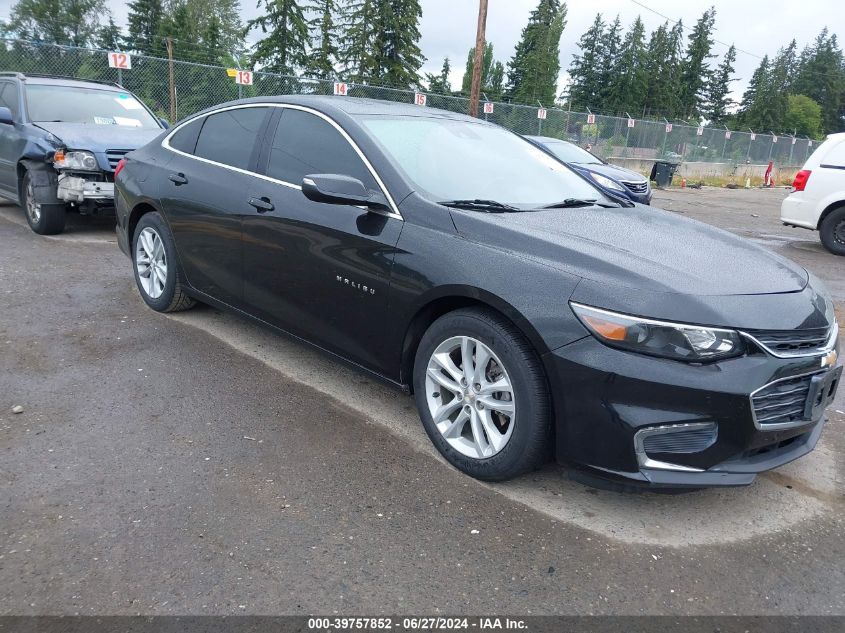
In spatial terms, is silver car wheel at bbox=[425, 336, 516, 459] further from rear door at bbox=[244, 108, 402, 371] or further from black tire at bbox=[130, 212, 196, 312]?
black tire at bbox=[130, 212, 196, 312]

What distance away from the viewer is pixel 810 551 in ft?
8.89

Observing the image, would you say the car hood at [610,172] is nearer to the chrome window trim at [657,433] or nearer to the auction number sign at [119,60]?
the chrome window trim at [657,433]

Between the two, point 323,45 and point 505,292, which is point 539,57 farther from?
point 505,292

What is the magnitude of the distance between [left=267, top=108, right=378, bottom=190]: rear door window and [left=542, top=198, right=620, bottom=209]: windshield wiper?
0.97 m

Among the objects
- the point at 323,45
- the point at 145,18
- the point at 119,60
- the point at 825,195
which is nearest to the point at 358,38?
the point at 323,45

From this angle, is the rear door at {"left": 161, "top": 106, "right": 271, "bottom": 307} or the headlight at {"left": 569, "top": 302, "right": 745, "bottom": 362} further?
the rear door at {"left": 161, "top": 106, "right": 271, "bottom": 307}

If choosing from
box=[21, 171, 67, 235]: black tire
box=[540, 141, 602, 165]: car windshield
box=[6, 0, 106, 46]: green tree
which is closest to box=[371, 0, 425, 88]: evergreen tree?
box=[6, 0, 106, 46]: green tree

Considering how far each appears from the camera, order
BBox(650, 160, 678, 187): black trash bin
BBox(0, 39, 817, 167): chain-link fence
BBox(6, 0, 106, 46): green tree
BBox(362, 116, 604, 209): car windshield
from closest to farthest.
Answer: BBox(362, 116, 604, 209): car windshield → BBox(0, 39, 817, 167): chain-link fence → BBox(650, 160, 678, 187): black trash bin → BBox(6, 0, 106, 46): green tree

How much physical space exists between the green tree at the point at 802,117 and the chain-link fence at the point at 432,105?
53.0 meters

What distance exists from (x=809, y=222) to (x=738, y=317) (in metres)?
9.25

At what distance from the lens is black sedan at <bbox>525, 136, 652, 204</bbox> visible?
36.0 feet

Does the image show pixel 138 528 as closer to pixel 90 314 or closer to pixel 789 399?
pixel 789 399

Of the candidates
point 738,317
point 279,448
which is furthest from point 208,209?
point 738,317

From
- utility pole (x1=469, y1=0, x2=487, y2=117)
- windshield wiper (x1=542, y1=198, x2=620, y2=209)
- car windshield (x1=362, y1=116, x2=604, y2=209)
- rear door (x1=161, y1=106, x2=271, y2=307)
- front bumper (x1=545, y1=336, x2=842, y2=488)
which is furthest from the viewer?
utility pole (x1=469, y1=0, x2=487, y2=117)
